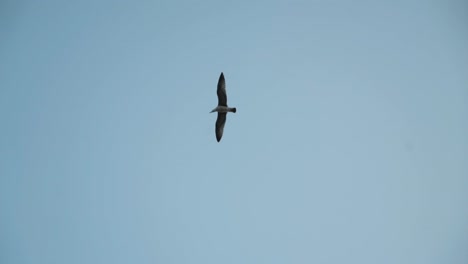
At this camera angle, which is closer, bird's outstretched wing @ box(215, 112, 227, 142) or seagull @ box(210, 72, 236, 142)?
seagull @ box(210, 72, 236, 142)

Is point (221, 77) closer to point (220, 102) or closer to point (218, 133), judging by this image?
point (220, 102)

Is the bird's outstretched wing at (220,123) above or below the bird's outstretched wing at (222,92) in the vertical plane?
below

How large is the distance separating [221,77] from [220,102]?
6.03ft

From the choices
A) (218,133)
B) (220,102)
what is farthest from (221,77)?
(218,133)

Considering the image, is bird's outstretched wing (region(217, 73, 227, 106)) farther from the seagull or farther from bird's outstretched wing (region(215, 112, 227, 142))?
bird's outstretched wing (region(215, 112, 227, 142))

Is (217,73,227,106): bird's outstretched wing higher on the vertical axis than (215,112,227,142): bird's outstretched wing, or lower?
higher

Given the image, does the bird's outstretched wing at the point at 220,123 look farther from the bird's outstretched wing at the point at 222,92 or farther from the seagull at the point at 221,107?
the bird's outstretched wing at the point at 222,92

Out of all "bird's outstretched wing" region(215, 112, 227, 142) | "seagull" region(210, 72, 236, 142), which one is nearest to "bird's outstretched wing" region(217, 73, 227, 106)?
"seagull" region(210, 72, 236, 142)

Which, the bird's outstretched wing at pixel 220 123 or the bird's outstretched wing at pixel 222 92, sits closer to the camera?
the bird's outstretched wing at pixel 222 92

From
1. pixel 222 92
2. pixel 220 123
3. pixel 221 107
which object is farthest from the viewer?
pixel 220 123

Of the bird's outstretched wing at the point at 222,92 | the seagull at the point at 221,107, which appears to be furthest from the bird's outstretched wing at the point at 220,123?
the bird's outstretched wing at the point at 222,92

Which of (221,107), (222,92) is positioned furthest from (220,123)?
(222,92)

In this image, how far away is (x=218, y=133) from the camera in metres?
35.9

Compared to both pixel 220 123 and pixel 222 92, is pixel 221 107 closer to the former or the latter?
pixel 222 92
